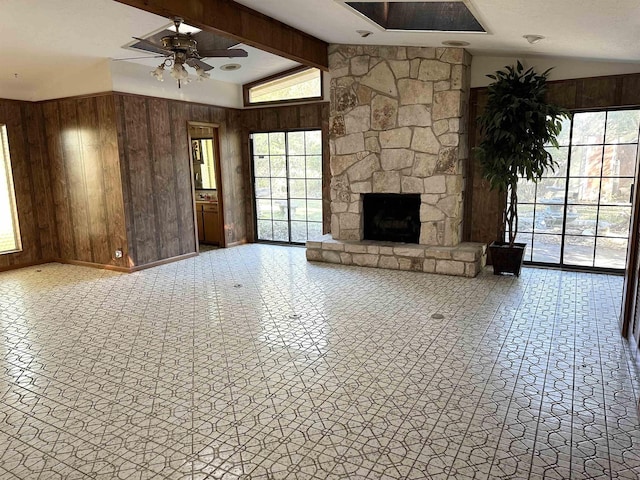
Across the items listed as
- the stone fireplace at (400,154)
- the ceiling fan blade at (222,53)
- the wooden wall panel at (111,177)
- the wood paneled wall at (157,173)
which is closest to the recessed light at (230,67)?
the wood paneled wall at (157,173)

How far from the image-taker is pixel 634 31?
12.0ft

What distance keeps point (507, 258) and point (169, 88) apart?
5529 millimetres

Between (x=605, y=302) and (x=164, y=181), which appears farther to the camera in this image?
(x=164, y=181)

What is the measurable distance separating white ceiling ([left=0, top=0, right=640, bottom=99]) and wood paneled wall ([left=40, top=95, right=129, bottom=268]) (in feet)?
1.94

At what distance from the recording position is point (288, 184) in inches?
317

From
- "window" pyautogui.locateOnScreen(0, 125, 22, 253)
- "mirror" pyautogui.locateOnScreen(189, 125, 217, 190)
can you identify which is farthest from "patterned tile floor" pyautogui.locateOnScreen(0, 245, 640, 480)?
"mirror" pyautogui.locateOnScreen(189, 125, 217, 190)

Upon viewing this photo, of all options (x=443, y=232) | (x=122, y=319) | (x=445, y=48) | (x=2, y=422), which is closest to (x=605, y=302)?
(x=443, y=232)

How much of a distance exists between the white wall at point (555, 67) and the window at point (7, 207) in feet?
23.1

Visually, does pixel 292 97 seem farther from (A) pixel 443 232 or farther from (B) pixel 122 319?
(B) pixel 122 319

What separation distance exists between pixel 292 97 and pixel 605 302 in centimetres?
563

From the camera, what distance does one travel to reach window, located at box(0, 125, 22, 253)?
667 centimetres

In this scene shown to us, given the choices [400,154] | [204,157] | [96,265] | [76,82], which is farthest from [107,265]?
[400,154]

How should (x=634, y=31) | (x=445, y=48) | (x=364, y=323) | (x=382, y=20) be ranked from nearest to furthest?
(x=634, y=31)
(x=364, y=323)
(x=382, y=20)
(x=445, y=48)

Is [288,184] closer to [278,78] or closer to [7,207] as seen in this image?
[278,78]
